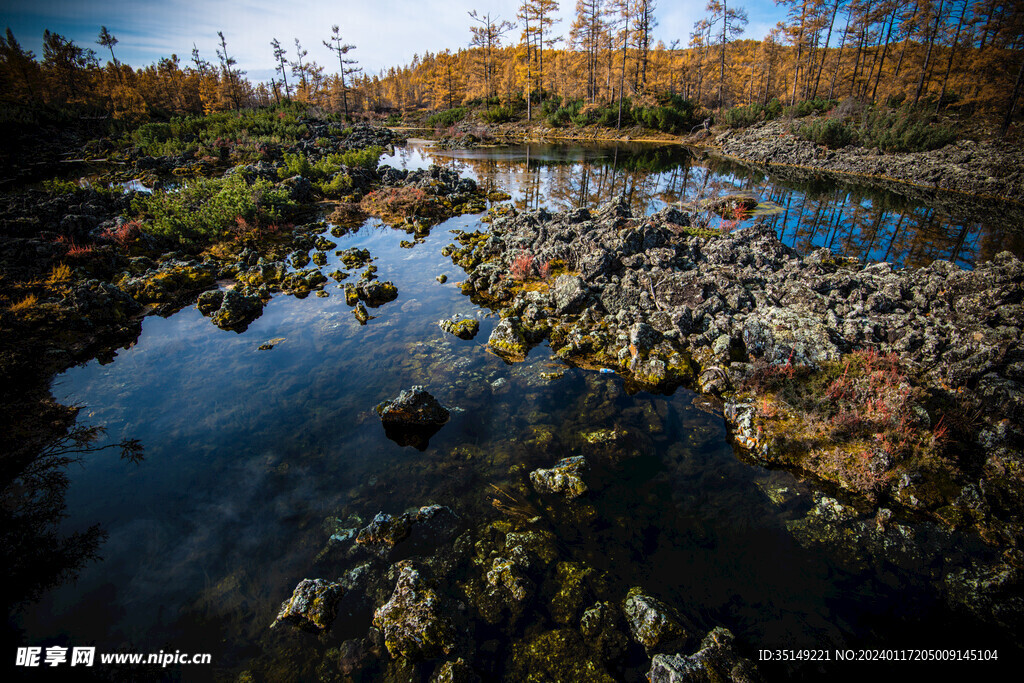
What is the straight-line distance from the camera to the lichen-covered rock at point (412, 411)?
22.8ft

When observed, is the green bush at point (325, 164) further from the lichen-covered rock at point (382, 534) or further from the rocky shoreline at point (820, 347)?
the lichen-covered rock at point (382, 534)

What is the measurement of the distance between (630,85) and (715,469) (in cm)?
7793

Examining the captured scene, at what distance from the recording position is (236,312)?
1070 centimetres

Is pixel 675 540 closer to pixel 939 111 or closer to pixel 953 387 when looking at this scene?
pixel 953 387

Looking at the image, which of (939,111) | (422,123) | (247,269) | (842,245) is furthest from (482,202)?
(422,123)

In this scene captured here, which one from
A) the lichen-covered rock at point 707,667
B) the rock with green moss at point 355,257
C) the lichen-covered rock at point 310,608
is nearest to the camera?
the lichen-covered rock at point 707,667

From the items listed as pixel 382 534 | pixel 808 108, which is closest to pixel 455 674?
pixel 382 534

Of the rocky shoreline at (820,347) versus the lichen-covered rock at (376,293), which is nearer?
the rocky shoreline at (820,347)

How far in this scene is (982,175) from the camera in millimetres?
22000

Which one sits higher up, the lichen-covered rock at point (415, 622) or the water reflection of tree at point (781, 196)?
the water reflection of tree at point (781, 196)

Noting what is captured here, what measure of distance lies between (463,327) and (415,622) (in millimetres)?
6796

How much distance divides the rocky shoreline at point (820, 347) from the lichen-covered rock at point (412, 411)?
8.79ft

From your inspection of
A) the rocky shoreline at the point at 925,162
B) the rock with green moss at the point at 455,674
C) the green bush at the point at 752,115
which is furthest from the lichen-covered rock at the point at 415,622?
the green bush at the point at 752,115

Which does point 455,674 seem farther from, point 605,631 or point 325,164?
point 325,164
